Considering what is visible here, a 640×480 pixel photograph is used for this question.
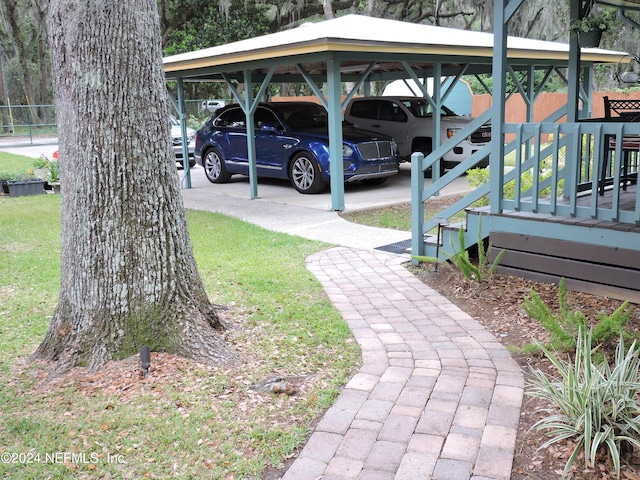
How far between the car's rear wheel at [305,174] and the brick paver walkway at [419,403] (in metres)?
6.56

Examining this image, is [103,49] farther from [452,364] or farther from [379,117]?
[379,117]

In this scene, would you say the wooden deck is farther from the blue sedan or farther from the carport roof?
the blue sedan

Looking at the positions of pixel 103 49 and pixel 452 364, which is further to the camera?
pixel 452 364

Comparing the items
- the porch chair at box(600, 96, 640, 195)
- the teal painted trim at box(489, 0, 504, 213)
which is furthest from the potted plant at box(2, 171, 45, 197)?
the porch chair at box(600, 96, 640, 195)

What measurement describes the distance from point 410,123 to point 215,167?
4701mm

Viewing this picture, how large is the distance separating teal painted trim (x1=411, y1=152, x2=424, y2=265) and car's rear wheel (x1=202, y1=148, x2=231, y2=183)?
8.32 m

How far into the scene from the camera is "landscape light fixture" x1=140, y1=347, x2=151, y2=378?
13.0ft

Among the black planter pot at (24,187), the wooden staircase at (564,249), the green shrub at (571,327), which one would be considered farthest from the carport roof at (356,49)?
the green shrub at (571,327)

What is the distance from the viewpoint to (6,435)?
344cm

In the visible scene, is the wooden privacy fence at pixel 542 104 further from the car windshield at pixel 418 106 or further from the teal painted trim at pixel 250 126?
the teal painted trim at pixel 250 126

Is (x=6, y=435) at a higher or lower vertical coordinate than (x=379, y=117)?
lower

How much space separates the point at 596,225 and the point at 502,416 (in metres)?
2.47

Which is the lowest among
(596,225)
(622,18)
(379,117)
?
(596,225)

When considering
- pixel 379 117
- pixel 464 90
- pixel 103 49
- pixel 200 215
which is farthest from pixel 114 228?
pixel 464 90
